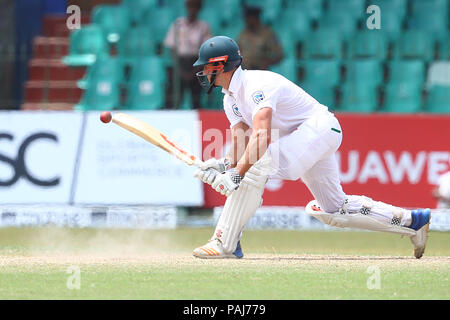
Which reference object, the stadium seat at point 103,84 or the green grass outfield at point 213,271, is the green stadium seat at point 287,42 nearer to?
the stadium seat at point 103,84

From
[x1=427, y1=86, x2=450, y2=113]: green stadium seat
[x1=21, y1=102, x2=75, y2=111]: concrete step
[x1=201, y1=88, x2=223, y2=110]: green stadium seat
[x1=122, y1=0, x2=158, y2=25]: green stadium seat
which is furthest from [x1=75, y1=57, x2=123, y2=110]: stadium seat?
[x1=427, y1=86, x2=450, y2=113]: green stadium seat

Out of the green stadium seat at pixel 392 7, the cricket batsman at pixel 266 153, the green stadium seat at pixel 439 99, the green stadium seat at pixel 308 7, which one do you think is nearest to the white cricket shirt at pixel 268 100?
the cricket batsman at pixel 266 153

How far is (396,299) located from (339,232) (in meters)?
5.94

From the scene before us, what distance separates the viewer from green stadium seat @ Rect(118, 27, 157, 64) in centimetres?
1435

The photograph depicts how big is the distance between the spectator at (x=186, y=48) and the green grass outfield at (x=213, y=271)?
3424mm

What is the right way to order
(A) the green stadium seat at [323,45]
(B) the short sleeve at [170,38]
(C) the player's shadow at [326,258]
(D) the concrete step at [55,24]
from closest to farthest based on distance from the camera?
(C) the player's shadow at [326,258]
(B) the short sleeve at [170,38]
(A) the green stadium seat at [323,45]
(D) the concrete step at [55,24]

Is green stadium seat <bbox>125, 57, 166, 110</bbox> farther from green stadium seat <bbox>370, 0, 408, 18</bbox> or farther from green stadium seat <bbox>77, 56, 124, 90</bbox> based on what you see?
green stadium seat <bbox>370, 0, 408, 18</bbox>

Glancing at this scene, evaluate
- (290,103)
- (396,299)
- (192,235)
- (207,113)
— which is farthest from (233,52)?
(207,113)

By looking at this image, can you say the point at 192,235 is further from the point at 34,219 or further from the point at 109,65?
the point at 109,65

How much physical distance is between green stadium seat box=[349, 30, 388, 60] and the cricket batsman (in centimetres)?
616

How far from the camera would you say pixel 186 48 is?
44.8 feet

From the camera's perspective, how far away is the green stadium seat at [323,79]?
1382 cm

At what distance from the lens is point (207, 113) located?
1266 centimetres

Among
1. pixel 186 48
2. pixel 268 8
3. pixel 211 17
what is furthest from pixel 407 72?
pixel 186 48
